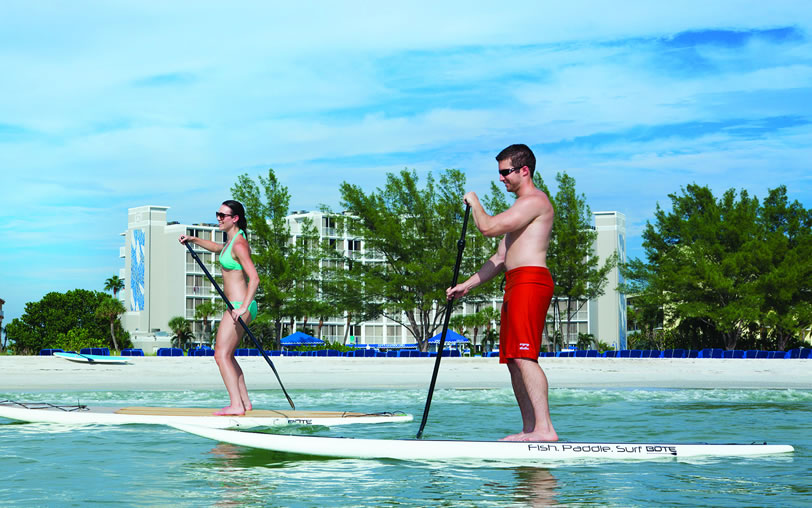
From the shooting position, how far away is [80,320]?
7800 cm

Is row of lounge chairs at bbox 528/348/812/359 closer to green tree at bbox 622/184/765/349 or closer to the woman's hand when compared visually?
green tree at bbox 622/184/765/349

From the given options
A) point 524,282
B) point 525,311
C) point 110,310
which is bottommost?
point 525,311

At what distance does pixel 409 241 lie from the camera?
1818 inches

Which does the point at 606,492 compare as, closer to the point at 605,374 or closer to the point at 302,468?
the point at 302,468

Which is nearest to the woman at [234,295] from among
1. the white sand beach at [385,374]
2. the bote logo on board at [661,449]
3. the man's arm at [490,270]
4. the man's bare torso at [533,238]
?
the man's arm at [490,270]

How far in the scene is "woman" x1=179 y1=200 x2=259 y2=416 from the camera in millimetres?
9469

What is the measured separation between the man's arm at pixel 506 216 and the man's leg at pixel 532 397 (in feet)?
3.36

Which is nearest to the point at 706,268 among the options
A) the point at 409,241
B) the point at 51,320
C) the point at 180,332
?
the point at 409,241

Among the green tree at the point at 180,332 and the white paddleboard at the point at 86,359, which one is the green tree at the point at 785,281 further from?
the green tree at the point at 180,332

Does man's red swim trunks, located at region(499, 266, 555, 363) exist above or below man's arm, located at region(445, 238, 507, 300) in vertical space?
below

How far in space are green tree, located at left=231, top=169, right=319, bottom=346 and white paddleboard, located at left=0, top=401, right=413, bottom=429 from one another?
35161 mm

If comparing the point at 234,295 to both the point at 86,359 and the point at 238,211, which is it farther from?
the point at 86,359

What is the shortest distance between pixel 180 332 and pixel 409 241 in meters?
49.7

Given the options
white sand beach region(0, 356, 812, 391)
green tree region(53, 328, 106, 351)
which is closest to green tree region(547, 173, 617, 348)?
white sand beach region(0, 356, 812, 391)
